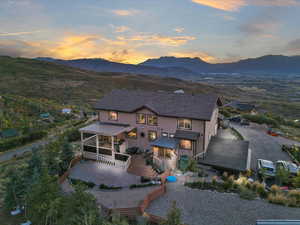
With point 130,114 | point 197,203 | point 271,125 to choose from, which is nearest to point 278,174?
point 197,203

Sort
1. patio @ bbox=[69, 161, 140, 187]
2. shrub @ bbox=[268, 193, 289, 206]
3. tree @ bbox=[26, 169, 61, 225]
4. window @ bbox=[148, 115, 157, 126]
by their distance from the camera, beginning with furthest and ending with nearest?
window @ bbox=[148, 115, 157, 126] → patio @ bbox=[69, 161, 140, 187] → shrub @ bbox=[268, 193, 289, 206] → tree @ bbox=[26, 169, 61, 225]

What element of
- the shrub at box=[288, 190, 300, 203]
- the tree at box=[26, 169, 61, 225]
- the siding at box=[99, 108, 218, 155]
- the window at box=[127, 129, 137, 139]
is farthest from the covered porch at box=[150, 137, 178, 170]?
the tree at box=[26, 169, 61, 225]

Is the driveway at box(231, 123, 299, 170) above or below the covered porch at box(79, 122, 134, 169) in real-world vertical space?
below

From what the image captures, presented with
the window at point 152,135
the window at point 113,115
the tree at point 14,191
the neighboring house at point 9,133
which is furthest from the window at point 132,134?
the neighboring house at point 9,133

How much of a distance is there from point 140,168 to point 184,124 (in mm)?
6885

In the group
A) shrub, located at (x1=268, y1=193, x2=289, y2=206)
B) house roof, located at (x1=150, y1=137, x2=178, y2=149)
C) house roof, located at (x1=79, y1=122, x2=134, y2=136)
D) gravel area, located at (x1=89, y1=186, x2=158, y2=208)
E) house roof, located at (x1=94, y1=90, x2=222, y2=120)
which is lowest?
gravel area, located at (x1=89, y1=186, x2=158, y2=208)

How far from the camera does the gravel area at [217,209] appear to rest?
12416 millimetres

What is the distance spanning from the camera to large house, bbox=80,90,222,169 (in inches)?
805

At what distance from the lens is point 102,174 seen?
18.6 metres

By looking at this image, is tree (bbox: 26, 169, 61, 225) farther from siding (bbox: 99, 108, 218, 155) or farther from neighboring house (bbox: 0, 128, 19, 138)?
neighboring house (bbox: 0, 128, 19, 138)

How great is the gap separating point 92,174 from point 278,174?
57.3ft

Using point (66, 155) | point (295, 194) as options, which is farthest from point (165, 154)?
point (295, 194)

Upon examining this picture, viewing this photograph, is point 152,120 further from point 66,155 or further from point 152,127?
point 66,155

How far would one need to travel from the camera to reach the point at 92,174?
1862 cm
